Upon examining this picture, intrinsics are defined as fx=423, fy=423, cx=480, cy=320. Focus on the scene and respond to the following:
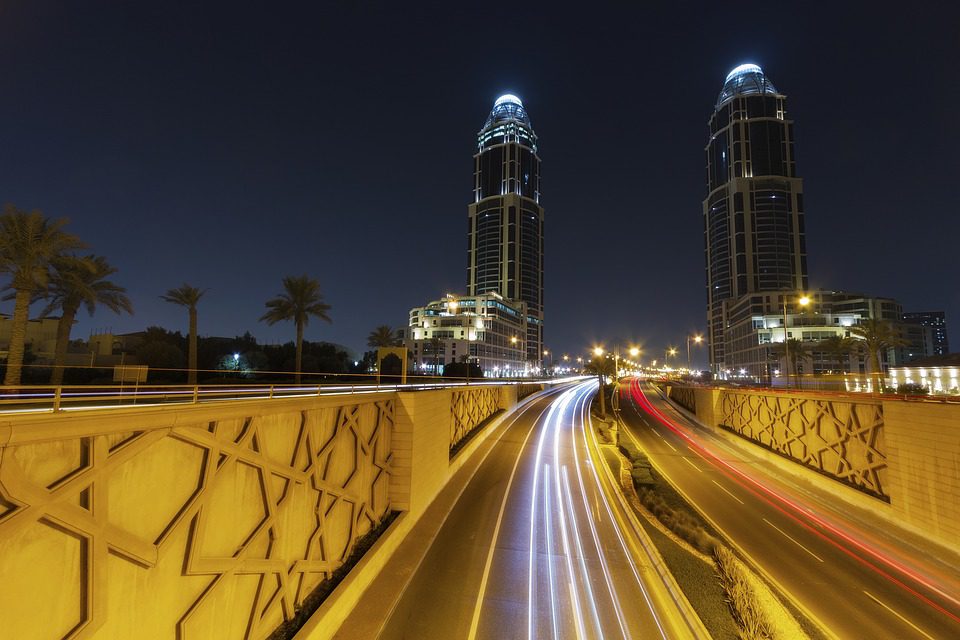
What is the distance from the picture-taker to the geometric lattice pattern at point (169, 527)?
5.37m

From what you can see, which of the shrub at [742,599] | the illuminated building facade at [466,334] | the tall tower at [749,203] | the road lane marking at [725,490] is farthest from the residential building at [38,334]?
the tall tower at [749,203]

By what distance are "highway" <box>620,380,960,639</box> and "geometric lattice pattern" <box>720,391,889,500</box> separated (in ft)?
5.95

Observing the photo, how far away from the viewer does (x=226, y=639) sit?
855 cm

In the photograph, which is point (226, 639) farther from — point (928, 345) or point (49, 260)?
point (928, 345)

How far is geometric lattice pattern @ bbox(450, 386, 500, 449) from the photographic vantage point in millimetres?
30938

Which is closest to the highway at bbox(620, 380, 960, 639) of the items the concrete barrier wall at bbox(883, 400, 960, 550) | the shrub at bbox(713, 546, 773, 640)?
the concrete barrier wall at bbox(883, 400, 960, 550)

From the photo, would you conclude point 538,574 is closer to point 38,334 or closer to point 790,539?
point 790,539

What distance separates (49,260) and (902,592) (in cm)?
4096

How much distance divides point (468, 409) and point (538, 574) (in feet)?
68.1

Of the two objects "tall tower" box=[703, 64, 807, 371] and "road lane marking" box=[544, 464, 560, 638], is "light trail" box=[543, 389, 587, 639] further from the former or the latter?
"tall tower" box=[703, 64, 807, 371]

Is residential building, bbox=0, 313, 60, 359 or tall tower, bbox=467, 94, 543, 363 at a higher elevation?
tall tower, bbox=467, 94, 543, 363

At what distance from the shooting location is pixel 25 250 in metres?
21.6

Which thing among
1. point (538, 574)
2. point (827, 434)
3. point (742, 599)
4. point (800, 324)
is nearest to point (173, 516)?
point (538, 574)

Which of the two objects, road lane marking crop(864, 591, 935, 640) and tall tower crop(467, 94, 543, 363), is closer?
road lane marking crop(864, 591, 935, 640)
